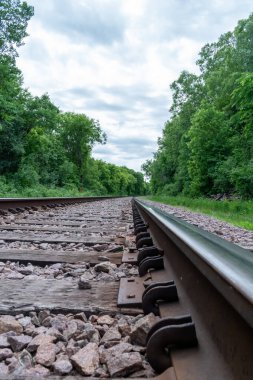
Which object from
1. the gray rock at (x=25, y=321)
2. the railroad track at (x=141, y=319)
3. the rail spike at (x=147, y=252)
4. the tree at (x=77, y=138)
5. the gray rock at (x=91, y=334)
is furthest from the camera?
the tree at (x=77, y=138)

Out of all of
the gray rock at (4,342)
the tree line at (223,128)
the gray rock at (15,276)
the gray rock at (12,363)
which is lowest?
the gray rock at (15,276)

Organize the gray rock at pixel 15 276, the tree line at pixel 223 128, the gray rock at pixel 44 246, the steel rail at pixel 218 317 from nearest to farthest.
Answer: the steel rail at pixel 218 317
the gray rock at pixel 15 276
the gray rock at pixel 44 246
the tree line at pixel 223 128

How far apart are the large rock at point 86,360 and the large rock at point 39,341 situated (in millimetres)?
135

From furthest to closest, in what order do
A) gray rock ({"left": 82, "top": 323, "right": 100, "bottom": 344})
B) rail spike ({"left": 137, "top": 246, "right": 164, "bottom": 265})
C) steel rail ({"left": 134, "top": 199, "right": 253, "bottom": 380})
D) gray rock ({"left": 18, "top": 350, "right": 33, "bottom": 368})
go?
rail spike ({"left": 137, "top": 246, "right": 164, "bottom": 265}) → gray rock ({"left": 82, "top": 323, "right": 100, "bottom": 344}) → gray rock ({"left": 18, "top": 350, "right": 33, "bottom": 368}) → steel rail ({"left": 134, "top": 199, "right": 253, "bottom": 380})

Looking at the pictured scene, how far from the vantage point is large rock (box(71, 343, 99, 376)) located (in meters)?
0.98

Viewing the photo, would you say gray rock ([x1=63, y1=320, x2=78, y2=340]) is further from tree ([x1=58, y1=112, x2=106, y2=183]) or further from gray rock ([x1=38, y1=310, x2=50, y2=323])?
tree ([x1=58, y1=112, x2=106, y2=183])

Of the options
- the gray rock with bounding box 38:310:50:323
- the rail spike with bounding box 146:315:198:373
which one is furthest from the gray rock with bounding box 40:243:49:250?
the rail spike with bounding box 146:315:198:373

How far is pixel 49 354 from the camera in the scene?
3.48 feet

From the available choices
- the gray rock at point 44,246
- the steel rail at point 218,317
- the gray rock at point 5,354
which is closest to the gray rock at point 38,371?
the gray rock at point 5,354

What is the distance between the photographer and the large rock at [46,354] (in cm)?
102

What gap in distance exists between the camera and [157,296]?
4.28 feet

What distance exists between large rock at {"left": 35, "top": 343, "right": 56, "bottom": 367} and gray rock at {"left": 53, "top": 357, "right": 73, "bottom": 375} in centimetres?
3

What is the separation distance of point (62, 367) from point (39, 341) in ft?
0.64

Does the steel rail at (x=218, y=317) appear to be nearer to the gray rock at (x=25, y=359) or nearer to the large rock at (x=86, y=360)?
the large rock at (x=86, y=360)
